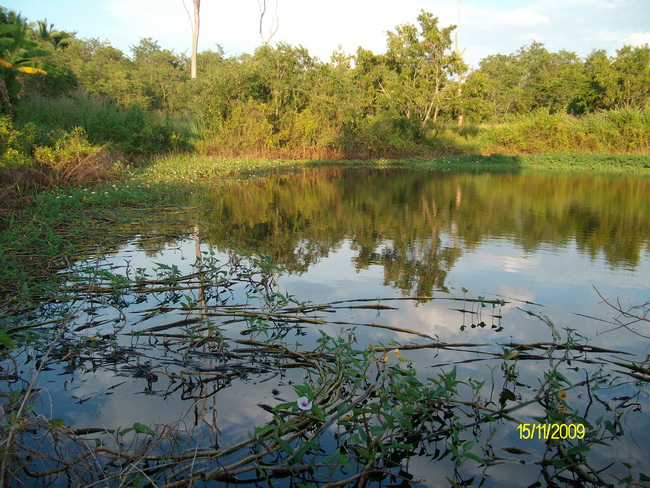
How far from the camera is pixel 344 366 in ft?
8.69

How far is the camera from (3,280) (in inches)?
157

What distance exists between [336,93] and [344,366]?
21240 millimetres

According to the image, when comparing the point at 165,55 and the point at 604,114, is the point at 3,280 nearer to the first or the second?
the point at 604,114

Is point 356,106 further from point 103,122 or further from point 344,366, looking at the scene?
point 344,366

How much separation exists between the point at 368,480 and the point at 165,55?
4659 centimetres

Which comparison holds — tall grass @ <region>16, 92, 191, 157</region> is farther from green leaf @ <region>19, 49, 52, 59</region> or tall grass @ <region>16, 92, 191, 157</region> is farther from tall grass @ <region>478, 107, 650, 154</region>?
tall grass @ <region>478, 107, 650, 154</region>

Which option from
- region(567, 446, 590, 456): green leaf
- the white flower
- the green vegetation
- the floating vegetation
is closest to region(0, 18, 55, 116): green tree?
the green vegetation

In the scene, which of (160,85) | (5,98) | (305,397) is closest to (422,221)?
(305,397)

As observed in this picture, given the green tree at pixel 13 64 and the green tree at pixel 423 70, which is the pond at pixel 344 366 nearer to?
the green tree at pixel 13 64

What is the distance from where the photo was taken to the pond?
78.1 inches

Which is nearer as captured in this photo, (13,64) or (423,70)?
(13,64)

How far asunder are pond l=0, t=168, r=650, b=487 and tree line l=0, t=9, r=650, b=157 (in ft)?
41.2

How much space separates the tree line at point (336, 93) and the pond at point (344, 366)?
12573mm

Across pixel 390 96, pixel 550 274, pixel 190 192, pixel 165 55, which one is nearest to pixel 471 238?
pixel 550 274
